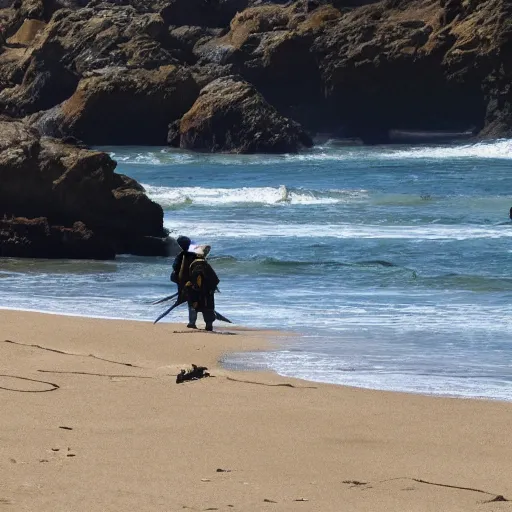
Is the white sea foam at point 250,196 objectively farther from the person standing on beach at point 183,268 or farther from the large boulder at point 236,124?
the person standing on beach at point 183,268

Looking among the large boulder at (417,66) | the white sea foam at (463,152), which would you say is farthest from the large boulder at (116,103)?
the white sea foam at (463,152)

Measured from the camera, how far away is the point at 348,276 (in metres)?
16.4

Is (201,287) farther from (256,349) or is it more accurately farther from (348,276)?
(348,276)

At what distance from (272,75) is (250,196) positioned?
930 inches

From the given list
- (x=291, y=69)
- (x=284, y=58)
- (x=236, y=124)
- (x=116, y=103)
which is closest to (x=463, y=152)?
(x=236, y=124)

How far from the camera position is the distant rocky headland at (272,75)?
44469mm

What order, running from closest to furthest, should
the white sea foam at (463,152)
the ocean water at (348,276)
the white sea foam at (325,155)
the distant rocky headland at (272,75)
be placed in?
1. the ocean water at (348,276)
2. the white sea foam at (325,155)
3. the white sea foam at (463,152)
4. the distant rocky headland at (272,75)

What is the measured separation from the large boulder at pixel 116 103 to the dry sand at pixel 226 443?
35.5 m

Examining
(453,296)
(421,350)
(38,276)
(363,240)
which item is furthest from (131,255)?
(421,350)

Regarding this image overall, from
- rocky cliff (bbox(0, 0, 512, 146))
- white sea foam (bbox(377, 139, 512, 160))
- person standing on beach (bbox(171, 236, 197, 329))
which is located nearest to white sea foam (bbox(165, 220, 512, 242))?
person standing on beach (bbox(171, 236, 197, 329))

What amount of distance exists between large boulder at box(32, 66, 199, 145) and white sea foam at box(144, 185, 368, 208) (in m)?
15.0

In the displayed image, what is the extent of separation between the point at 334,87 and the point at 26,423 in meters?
43.3

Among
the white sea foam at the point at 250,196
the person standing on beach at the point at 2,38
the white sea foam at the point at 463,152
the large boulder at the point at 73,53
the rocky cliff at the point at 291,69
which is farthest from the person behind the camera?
the person standing on beach at the point at 2,38

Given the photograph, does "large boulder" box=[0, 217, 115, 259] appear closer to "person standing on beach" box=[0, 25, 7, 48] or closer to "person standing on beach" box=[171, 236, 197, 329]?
"person standing on beach" box=[171, 236, 197, 329]
